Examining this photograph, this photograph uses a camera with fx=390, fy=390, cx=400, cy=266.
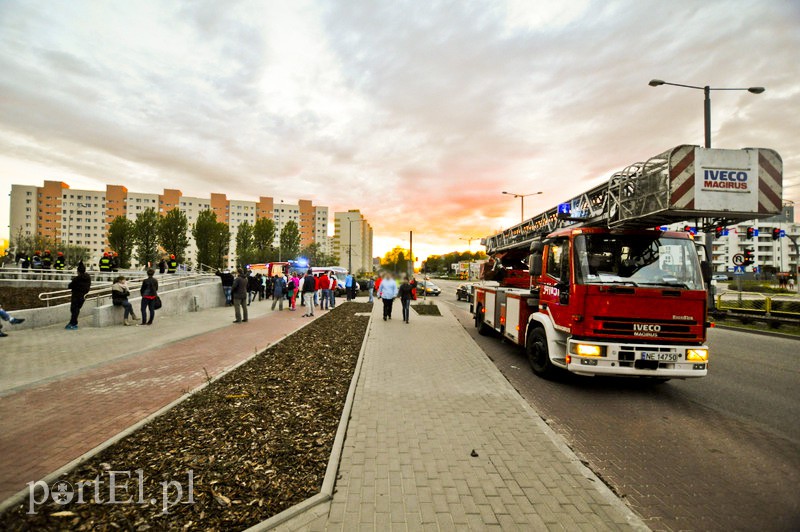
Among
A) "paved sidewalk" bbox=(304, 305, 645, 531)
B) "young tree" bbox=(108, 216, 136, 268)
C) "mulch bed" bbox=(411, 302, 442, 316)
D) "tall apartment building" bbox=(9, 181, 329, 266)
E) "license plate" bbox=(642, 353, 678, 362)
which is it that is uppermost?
"tall apartment building" bbox=(9, 181, 329, 266)

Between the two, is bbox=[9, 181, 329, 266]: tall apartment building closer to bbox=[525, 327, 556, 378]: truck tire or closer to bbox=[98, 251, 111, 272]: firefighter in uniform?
bbox=[98, 251, 111, 272]: firefighter in uniform

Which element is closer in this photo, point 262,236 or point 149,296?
point 149,296

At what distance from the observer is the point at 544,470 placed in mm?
3438

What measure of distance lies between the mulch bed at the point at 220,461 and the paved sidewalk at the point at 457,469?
1.22 feet

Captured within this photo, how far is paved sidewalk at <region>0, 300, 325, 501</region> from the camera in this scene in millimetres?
3730

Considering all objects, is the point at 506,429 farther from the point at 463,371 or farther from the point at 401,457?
the point at 463,371

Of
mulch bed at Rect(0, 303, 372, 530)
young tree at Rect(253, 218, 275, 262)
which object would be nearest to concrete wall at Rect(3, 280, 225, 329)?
mulch bed at Rect(0, 303, 372, 530)

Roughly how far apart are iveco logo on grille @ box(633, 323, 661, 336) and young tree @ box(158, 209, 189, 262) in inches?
2635

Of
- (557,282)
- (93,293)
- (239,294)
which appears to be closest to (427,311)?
(239,294)

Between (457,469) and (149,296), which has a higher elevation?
(149,296)

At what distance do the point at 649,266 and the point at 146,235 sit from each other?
7185 centimetres

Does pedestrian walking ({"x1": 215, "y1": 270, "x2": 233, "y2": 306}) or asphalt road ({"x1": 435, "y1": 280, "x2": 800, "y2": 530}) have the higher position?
pedestrian walking ({"x1": 215, "y1": 270, "x2": 233, "y2": 306})

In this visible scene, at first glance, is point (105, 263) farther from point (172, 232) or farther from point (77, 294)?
point (172, 232)

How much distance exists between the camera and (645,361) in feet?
17.9
